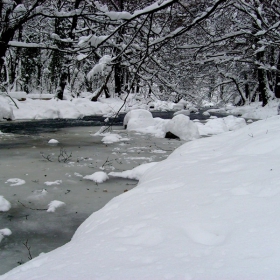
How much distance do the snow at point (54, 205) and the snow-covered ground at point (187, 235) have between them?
1.00 metres

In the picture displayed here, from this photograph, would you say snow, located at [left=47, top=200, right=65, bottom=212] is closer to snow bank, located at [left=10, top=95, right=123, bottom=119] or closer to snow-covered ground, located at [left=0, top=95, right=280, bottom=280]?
snow-covered ground, located at [left=0, top=95, right=280, bottom=280]

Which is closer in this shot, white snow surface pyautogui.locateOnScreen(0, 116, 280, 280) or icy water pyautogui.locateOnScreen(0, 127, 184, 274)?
white snow surface pyautogui.locateOnScreen(0, 116, 280, 280)

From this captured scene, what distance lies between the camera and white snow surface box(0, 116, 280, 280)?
142 centimetres

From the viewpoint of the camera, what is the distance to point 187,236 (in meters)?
1.78

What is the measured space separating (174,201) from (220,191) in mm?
397

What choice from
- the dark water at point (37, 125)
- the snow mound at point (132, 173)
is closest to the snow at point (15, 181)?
the snow mound at point (132, 173)

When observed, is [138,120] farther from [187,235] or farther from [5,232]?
[187,235]

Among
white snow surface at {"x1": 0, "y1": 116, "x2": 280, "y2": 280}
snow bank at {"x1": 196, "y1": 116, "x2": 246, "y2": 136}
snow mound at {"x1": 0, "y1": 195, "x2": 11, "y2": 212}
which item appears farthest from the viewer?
snow bank at {"x1": 196, "y1": 116, "x2": 246, "y2": 136}

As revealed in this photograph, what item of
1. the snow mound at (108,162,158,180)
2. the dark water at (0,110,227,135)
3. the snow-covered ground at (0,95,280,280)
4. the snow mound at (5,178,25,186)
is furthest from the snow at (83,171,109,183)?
the dark water at (0,110,227,135)

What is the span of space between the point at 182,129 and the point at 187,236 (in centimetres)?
855

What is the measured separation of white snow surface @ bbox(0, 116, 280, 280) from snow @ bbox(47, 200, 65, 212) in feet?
3.35

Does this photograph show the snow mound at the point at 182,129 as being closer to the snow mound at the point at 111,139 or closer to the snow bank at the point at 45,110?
the snow mound at the point at 111,139

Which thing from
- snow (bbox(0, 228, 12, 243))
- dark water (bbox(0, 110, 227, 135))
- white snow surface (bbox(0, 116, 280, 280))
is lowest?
snow (bbox(0, 228, 12, 243))

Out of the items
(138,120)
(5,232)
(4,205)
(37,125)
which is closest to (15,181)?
(4,205)
